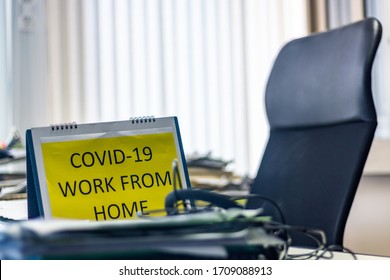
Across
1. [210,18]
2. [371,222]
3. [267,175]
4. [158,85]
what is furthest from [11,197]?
[371,222]

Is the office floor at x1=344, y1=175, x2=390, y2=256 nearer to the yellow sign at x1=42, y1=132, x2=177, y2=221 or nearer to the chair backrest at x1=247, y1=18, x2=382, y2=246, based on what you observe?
the chair backrest at x1=247, y1=18, x2=382, y2=246

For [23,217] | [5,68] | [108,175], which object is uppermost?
[5,68]

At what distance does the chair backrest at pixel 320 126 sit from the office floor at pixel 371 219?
48.9 inches

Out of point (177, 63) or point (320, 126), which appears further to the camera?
point (177, 63)

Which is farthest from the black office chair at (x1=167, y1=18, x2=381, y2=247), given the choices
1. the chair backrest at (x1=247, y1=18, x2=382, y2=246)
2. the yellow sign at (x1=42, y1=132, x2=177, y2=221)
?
the yellow sign at (x1=42, y1=132, x2=177, y2=221)

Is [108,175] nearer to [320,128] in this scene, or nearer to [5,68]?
[320,128]

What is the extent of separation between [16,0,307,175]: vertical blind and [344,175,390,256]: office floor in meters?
0.55

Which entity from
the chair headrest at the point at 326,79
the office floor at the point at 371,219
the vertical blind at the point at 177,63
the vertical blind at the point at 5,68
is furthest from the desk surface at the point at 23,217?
the office floor at the point at 371,219

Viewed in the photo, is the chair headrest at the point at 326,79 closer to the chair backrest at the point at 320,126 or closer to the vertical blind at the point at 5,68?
the chair backrest at the point at 320,126

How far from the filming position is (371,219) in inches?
122

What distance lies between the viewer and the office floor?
3061mm

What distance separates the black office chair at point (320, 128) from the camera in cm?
164

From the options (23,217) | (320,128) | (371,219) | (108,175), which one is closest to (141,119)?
(108,175)
